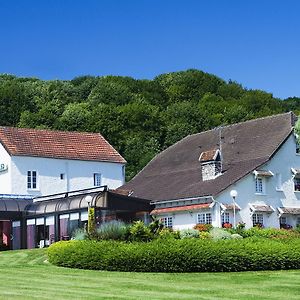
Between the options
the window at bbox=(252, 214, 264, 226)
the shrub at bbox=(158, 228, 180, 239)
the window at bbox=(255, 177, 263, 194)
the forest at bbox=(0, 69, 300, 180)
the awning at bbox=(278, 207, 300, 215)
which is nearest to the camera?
the shrub at bbox=(158, 228, 180, 239)

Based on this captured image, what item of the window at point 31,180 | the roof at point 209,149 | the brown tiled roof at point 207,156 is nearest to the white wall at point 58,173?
the window at point 31,180

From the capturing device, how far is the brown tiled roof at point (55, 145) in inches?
2112

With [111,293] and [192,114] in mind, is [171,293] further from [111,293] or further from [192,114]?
[192,114]

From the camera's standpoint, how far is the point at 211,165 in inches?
1822

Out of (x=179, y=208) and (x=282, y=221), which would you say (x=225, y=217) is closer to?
(x=179, y=208)

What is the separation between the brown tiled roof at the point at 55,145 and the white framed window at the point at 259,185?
15482mm

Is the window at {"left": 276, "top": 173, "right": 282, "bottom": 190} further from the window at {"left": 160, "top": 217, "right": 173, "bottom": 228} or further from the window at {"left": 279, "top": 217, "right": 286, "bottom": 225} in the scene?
the window at {"left": 160, "top": 217, "right": 173, "bottom": 228}

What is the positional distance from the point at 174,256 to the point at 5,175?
29.1 meters

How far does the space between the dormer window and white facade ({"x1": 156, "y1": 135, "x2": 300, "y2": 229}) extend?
70 cm

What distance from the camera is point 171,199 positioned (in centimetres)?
4447

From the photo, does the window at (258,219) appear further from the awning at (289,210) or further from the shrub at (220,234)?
the shrub at (220,234)

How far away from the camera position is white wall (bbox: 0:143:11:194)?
172ft

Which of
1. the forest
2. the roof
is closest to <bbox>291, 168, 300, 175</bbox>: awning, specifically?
the roof

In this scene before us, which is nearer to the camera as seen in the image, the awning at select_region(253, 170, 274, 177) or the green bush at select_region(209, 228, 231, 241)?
the green bush at select_region(209, 228, 231, 241)
